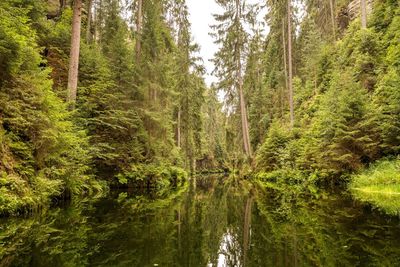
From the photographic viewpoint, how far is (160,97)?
20.9 m

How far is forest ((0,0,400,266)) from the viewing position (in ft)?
→ 30.0

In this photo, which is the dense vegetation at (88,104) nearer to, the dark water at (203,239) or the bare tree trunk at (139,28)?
the bare tree trunk at (139,28)

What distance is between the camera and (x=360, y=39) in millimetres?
20359

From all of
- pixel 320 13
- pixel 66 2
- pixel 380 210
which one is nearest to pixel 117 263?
pixel 380 210

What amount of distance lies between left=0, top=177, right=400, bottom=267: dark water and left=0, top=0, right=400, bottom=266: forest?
4.75 feet

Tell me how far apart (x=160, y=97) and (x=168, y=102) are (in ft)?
2.32

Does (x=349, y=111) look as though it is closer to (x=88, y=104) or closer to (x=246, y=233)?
(x=246, y=233)

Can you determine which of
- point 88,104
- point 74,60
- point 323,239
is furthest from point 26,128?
point 323,239

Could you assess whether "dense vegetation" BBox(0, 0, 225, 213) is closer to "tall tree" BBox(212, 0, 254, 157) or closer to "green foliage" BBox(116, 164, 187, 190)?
"green foliage" BBox(116, 164, 187, 190)

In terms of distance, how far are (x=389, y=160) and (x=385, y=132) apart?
1165mm

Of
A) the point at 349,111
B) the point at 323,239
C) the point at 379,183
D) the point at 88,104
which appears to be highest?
the point at 88,104

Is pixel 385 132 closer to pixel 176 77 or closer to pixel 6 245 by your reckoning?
pixel 6 245

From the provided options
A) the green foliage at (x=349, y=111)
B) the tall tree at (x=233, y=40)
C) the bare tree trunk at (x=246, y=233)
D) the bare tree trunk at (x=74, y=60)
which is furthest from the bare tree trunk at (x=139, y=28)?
the bare tree trunk at (x=246, y=233)

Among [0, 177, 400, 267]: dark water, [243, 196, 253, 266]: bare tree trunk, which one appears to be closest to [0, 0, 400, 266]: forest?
[0, 177, 400, 267]: dark water
